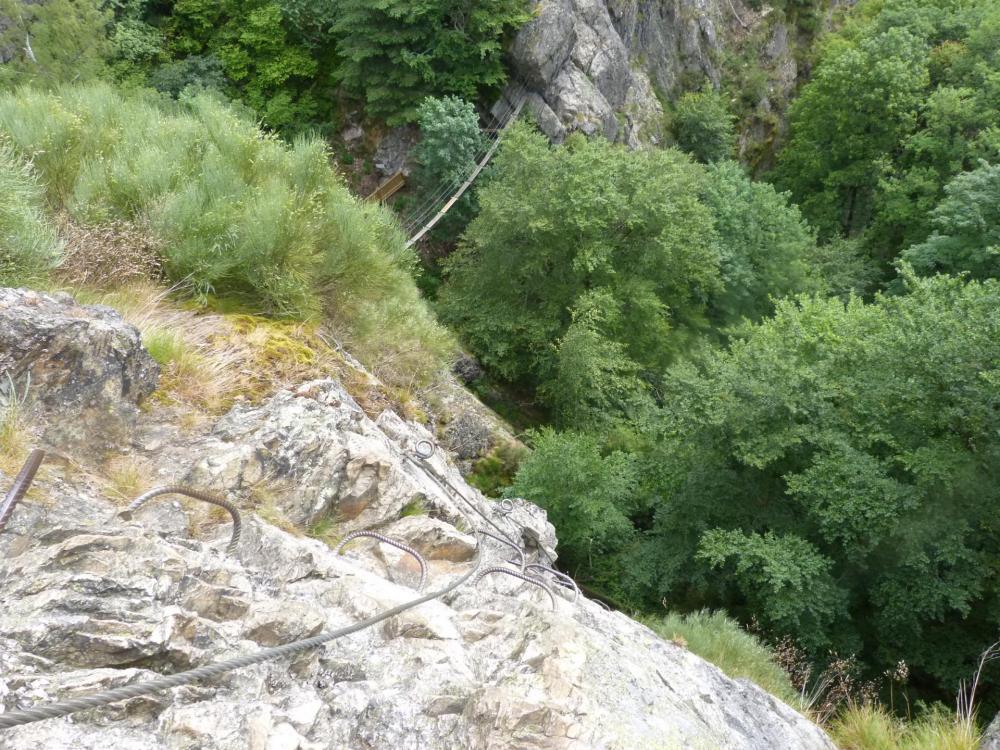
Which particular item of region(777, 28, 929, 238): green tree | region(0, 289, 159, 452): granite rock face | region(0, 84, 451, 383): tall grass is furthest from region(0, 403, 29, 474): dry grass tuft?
region(777, 28, 929, 238): green tree

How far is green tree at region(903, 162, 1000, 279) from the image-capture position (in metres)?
16.5

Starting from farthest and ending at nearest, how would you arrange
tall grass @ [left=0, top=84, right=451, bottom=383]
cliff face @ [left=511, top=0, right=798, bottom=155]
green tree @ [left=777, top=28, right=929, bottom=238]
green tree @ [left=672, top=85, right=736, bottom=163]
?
green tree @ [left=777, top=28, right=929, bottom=238] < green tree @ [left=672, top=85, right=736, bottom=163] < cliff face @ [left=511, top=0, right=798, bottom=155] < tall grass @ [left=0, top=84, right=451, bottom=383]

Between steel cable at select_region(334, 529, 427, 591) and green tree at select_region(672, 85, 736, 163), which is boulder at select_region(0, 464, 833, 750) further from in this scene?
green tree at select_region(672, 85, 736, 163)

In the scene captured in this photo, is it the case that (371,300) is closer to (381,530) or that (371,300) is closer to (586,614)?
(381,530)

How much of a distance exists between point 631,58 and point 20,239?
2088 cm

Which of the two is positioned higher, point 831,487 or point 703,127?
point 703,127

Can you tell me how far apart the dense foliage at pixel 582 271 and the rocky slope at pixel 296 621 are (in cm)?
966

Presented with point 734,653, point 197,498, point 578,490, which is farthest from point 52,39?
point 734,653

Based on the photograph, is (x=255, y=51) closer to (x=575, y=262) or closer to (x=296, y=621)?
(x=575, y=262)

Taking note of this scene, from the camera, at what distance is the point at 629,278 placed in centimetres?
1480

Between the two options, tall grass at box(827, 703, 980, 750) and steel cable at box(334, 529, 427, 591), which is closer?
steel cable at box(334, 529, 427, 591)

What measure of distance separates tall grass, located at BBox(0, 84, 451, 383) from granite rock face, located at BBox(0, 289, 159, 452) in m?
1.42

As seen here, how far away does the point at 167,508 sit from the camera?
3189 mm

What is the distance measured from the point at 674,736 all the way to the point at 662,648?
105cm
